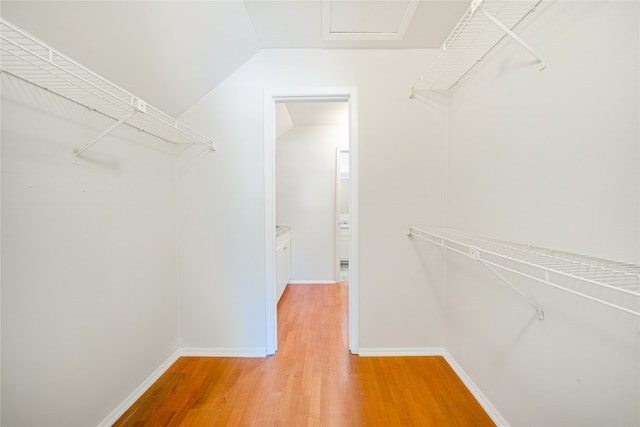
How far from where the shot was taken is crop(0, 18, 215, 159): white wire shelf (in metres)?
0.73

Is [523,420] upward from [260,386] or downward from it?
upward

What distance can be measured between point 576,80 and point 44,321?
2.29 meters

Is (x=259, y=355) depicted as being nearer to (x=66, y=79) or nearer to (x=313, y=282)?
(x=313, y=282)

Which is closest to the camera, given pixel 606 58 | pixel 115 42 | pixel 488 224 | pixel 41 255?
pixel 606 58

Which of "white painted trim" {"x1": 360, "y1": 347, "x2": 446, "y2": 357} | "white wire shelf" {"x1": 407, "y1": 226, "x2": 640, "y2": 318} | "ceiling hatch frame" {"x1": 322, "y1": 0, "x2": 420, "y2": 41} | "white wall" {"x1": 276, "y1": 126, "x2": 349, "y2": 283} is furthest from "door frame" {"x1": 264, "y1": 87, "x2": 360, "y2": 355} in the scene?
"white wall" {"x1": 276, "y1": 126, "x2": 349, "y2": 283}

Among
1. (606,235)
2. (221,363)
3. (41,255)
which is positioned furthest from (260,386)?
(606,235)

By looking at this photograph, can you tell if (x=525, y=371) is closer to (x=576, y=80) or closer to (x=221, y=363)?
(x=576, y=80)

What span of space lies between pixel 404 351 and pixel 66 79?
2.46m

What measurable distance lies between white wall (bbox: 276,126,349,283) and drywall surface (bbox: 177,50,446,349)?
1769 mm

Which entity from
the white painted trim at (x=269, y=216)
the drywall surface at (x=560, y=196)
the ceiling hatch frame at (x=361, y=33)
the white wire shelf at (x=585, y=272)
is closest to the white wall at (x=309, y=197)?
the white painted trim at (x=269, y=216)

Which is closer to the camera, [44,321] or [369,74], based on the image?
[44,321]

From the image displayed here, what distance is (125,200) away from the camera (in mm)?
1395

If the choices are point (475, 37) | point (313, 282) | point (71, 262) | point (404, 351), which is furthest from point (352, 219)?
point (313, 282)

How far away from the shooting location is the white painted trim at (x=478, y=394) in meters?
1.28
